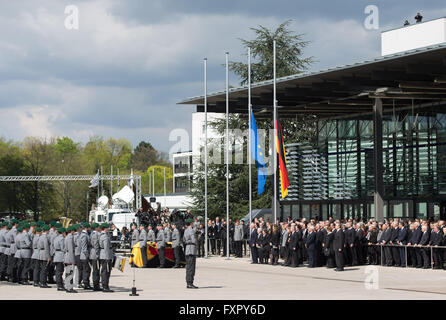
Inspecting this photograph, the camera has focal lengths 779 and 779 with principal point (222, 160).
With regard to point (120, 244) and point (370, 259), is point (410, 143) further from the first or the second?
point (120, 244)

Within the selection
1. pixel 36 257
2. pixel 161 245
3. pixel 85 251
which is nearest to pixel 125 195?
pixel 161 245

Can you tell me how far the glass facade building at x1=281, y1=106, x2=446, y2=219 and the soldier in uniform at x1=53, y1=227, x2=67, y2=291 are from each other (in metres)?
21.2

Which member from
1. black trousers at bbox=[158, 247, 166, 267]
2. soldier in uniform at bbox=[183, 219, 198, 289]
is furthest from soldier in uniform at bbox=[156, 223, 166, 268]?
soldier in uniform at bbox=[183, 219, 198, 289]

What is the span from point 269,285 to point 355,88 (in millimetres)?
13452

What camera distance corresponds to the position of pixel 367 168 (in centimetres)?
4159

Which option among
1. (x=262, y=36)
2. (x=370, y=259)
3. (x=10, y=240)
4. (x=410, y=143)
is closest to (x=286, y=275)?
(x=370, y=259)

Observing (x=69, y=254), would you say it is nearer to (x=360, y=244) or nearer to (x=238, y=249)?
(x=360, y=244)

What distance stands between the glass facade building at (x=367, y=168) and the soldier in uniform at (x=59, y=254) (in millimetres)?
21205

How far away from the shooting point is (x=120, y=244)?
42.5 metres

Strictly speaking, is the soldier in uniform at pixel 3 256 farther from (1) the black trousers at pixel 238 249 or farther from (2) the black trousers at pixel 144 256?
(1) the black trousers at pixel 238 249

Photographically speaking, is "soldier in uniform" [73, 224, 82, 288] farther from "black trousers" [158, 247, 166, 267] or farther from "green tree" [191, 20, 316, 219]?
"green tree" [191, 20, 316, 219]

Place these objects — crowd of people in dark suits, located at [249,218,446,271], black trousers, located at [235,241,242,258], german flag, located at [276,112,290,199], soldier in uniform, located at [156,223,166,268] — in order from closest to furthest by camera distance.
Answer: crowd of people in dark suits, located at [249,218,446,271], soldier in uniform, located at [156,223,166,268], german flag, located at [276,112,290,199], black trousers, located at [235,241,242,258]

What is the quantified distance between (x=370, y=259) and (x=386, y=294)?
10901 mm

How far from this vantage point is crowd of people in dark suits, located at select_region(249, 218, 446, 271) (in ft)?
91.7
